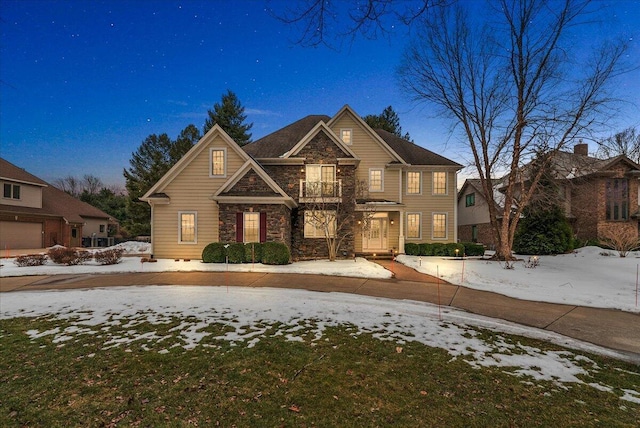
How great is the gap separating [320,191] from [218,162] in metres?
5.91

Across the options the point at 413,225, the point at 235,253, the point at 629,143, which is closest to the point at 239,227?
the point at 235,253

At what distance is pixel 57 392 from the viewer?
10.5 ft

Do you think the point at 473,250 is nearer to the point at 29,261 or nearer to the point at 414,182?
the point at 414,182

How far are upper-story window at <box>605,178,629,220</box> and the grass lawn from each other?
2533 cm

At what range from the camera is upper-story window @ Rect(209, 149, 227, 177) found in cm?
1609

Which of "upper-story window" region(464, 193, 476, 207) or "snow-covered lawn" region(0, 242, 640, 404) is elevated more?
"upper-story window" region(464, 193, 476, 207)

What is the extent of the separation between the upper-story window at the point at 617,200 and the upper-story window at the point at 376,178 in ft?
58.8

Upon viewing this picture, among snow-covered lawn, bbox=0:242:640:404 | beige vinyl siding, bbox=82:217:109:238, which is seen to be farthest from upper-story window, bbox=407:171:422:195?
beige vinyl siding, bbox=82:217:109:238

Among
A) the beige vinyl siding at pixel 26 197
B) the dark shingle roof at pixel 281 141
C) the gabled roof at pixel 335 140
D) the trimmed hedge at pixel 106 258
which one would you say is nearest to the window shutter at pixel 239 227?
the gabled roof at pixel 335 140

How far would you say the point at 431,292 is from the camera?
8.59 m

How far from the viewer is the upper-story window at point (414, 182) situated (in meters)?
20.4

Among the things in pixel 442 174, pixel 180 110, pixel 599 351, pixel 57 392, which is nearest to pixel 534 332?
pixel 599 351

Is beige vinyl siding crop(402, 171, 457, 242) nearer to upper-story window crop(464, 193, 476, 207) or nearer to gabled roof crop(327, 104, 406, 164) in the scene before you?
gabled roof crop(327, 104, 406, 164)

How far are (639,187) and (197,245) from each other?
32.9 metres
